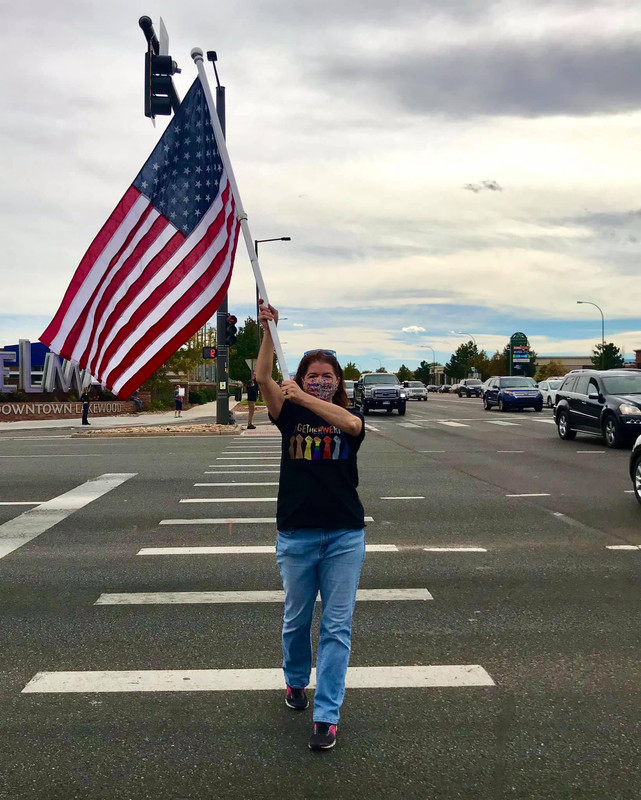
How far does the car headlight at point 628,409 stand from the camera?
17.4 metres

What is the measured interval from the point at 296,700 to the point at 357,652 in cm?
91

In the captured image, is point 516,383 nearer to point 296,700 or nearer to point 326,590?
point 296,700

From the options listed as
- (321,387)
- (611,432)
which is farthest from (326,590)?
(611,432)

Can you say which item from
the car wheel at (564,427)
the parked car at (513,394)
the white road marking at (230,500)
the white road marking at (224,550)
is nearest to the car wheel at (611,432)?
the car wheel at (564,427)

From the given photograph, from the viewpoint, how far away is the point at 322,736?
3.62 metres

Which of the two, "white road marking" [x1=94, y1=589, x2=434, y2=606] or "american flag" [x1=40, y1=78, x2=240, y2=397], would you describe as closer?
"white road marking" [x1=94, y1=589, x2=434, y2=606]

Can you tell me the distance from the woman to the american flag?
2433mm

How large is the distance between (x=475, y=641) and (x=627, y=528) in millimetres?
4345

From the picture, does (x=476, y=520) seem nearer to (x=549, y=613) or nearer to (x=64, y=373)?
(x=549, y=613)

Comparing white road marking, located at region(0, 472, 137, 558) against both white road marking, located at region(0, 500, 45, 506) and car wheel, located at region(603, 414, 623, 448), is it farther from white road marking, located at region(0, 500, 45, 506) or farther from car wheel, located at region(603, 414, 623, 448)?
car wheel, located at region(603, 414, 623, 448)

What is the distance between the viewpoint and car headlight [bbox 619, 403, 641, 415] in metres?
17.4

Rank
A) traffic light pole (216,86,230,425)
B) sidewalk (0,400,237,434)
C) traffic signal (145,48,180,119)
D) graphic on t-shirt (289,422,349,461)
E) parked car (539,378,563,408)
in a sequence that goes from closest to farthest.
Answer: graphic on t-shirt (289,422,349,461)
traffic signal (145,48,180,119)
traffic light pole (216,86,230,425)
sidewalk (0,400,237,434)
parked car (539,378,563,408)

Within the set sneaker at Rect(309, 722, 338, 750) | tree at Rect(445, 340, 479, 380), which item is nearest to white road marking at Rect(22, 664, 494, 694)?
sneaker at Rect(309, 722, 338, 750)

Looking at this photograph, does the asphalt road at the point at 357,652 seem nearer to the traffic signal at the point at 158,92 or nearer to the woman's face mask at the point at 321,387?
the woman's face mask at the point at 321,387
